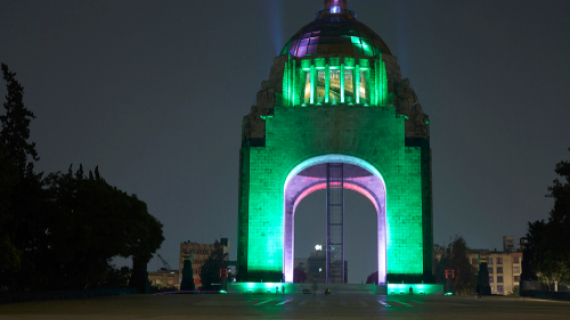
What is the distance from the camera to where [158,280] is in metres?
122

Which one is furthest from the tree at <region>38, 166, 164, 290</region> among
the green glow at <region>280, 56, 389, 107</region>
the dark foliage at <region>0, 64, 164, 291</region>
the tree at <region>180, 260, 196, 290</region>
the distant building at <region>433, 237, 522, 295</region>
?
the distant building at <region>433, 237, 522, 295</region>

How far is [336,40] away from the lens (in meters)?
49.0

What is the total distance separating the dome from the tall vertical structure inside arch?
0.10m

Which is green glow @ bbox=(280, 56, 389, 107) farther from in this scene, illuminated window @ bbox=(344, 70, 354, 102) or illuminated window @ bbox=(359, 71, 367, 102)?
illuminated window @ bbox=(344, 70, 354, 102)

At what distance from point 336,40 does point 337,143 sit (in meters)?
8.83

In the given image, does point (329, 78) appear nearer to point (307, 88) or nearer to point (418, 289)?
point (307, 88)

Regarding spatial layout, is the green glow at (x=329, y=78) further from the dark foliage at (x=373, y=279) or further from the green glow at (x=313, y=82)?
the dark foliage at (x=373, y=279)

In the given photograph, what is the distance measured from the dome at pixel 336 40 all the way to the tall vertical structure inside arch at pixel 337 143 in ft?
0.34

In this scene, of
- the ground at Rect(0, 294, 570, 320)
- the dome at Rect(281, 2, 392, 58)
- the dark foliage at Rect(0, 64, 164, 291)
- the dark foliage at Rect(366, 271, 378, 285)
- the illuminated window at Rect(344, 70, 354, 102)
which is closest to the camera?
the ground at Rect(0, 294, 570, 320)

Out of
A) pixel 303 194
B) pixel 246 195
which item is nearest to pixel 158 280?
pixel 303 194

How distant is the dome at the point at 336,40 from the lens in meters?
48.6

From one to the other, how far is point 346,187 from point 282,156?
12815 mm

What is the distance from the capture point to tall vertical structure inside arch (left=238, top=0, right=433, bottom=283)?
141 feet

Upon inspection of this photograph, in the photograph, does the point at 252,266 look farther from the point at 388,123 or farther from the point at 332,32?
the point at 332,32
